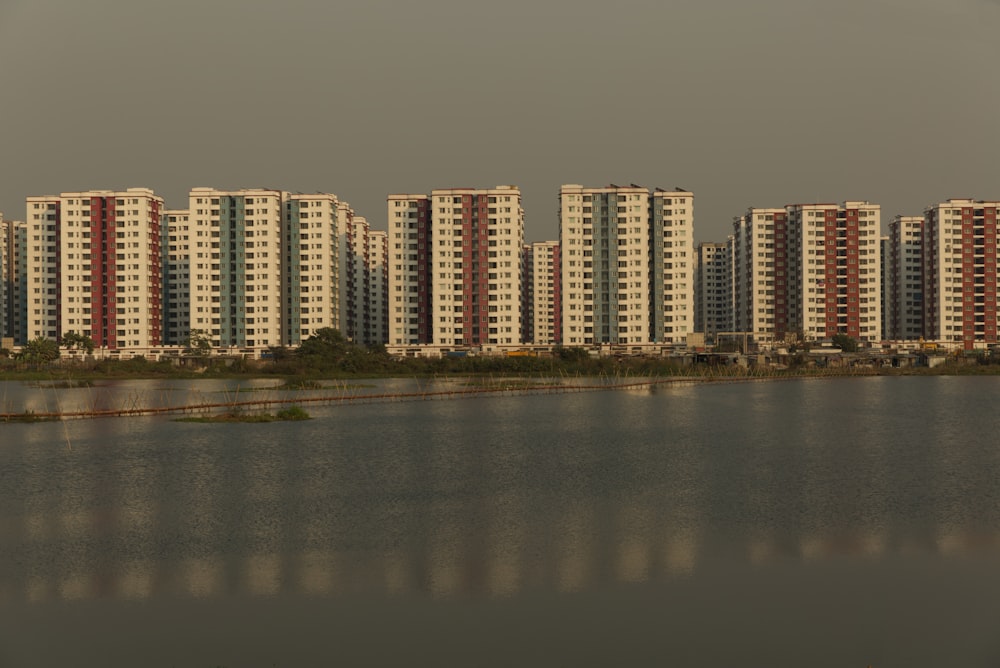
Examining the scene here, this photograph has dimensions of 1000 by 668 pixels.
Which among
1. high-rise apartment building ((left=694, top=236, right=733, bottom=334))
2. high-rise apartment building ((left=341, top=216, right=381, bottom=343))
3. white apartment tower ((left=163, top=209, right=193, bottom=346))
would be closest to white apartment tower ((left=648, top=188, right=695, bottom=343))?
high-rise apartment building ((left=341, top=216, right=381, bottom=343))

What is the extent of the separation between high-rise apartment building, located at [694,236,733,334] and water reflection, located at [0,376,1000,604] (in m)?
115

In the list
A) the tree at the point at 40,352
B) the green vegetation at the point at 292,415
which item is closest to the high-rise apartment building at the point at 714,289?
the tree at the point at 40,352

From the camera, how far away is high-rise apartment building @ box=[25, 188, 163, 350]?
361 ft

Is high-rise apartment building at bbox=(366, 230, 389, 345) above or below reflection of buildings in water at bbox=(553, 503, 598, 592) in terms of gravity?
above

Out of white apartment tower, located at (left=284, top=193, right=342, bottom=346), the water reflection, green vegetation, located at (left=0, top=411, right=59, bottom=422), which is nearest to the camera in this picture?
the water reflection

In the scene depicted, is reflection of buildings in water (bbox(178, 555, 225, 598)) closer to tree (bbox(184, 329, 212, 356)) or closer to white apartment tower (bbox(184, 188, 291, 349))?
tree (bbox(184, 329, 212, 356))

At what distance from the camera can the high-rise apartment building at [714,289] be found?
527ft

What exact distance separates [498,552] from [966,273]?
124203 millimetres

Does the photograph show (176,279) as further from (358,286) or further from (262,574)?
(262,574)

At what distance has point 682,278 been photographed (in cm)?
10988

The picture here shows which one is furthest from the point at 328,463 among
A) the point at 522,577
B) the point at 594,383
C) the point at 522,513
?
the point at 594,383

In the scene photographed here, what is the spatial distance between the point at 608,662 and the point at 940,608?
22.4 feet

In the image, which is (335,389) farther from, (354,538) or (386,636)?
(386,636)

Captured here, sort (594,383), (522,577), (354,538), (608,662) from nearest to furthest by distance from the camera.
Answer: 1. (608,662)
2. (522,577)
3. (354,538)
4. (594,383)
